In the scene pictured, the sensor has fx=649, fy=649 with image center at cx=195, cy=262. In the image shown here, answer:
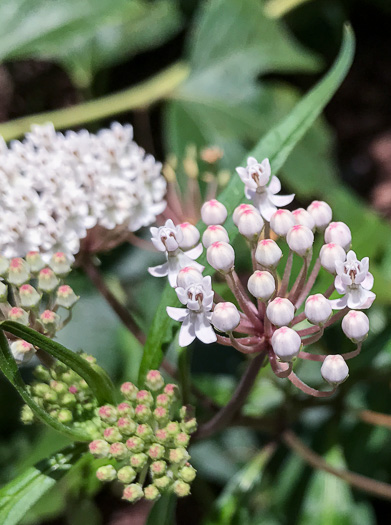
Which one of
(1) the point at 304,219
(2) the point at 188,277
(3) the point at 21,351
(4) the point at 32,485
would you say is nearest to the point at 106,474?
(4) the point at 32,485

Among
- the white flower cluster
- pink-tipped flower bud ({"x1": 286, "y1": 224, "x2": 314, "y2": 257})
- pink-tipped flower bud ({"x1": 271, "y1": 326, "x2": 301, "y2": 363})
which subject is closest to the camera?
pink-tipped flower bud ({"x1": 271, "y1": 326, "x2": 301, "y2": 363})

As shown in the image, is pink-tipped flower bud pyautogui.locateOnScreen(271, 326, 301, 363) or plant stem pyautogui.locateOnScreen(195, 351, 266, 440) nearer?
pink-tipped flower bud pyautogui.locateOnScreen(271, 326, 301, 363)

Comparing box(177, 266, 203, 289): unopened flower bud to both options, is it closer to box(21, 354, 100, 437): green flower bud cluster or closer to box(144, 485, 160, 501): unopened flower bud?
box(21, 354, 100, 437): green flower bud cluster

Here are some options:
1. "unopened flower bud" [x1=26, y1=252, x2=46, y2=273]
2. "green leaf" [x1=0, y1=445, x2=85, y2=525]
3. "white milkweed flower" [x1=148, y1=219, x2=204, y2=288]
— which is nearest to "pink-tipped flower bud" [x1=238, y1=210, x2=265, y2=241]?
"white milkweed flower" [x1=148, y1=219, x2=204, y2=288]

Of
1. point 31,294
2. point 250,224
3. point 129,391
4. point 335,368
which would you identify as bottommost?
point 335,368

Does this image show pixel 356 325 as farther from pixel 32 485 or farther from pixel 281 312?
pixel 32 485

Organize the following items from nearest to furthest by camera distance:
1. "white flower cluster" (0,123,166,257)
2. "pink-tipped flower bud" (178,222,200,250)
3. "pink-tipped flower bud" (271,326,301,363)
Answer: "pink-tipped flower bud" (271,326,301,363) → "pink-tipped flower bud" (178,222,200,250) → "white flower cluster" (0,123,166,257)

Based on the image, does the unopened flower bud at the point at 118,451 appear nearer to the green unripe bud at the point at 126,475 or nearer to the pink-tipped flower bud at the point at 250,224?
the green unripe bud at the point at 126,475

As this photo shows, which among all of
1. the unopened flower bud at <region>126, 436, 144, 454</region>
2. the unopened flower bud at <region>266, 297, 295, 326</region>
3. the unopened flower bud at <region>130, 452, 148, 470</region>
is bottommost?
the unopened flower bud at <region>130, 452, 148, 470</region>
